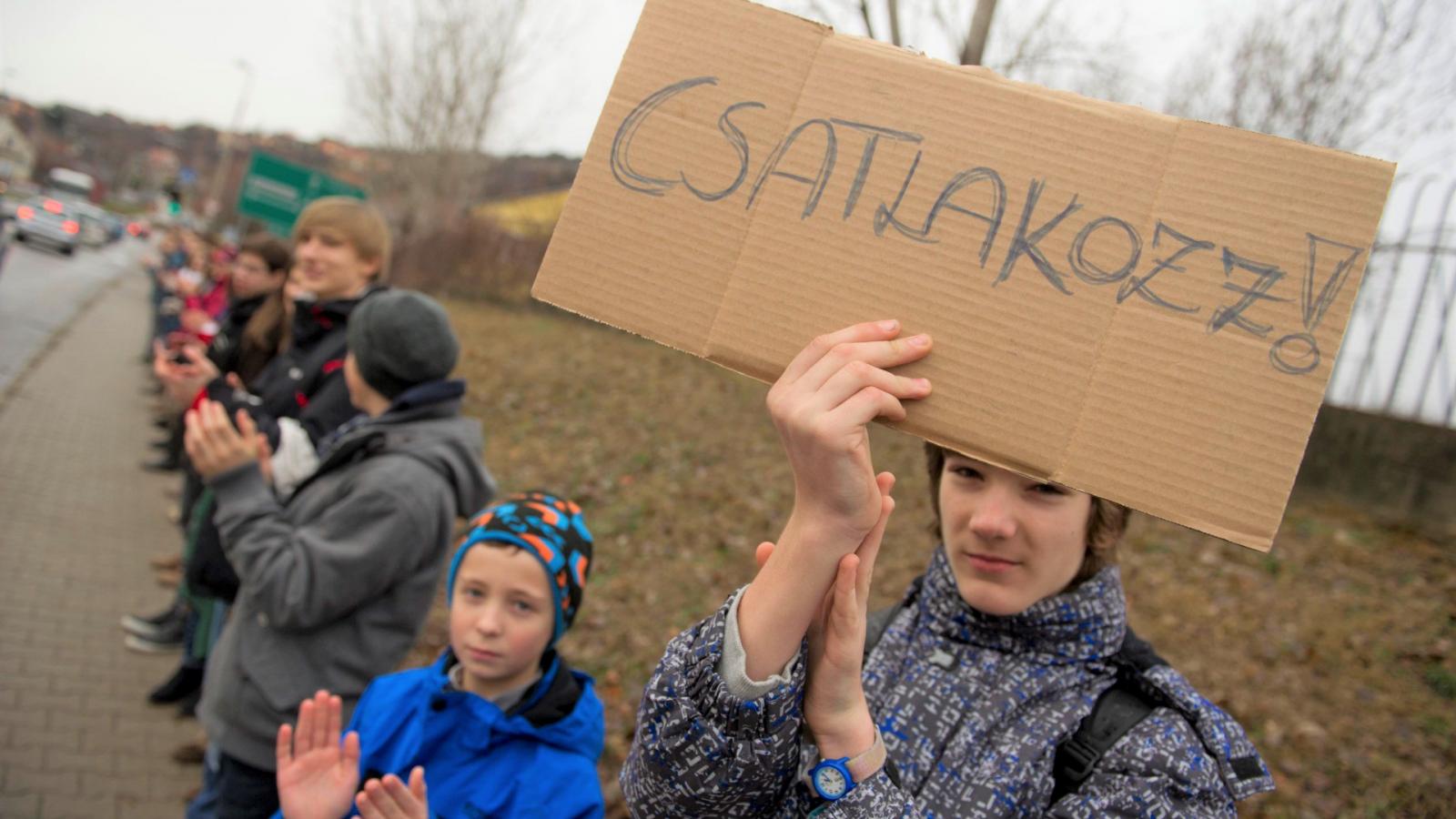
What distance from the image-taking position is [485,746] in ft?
7.71

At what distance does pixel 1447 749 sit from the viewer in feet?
14.2

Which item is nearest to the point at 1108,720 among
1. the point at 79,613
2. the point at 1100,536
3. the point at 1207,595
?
the point at 1100,536

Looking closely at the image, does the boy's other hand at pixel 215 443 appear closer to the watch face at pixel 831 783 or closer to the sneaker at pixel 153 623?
the watch face at pixel 831 783

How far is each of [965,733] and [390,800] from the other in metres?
1.12

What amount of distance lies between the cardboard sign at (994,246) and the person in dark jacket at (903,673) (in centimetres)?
11

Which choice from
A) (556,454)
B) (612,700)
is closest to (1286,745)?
(612,700)

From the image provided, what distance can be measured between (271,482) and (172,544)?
5.08 metres

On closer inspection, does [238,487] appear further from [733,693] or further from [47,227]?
[47,227]

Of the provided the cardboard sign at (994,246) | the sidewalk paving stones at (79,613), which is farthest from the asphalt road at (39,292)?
the cardboard sign at (994,246)

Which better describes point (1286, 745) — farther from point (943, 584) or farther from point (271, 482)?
point (271, 482)

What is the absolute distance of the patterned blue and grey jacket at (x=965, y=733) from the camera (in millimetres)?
1342

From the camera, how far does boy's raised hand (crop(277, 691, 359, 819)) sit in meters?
2.09

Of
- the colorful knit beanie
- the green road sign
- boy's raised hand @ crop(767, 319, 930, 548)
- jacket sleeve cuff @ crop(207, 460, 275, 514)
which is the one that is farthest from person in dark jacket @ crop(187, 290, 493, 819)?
the green road sign

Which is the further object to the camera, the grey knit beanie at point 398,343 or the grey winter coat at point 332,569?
the grey knit beanie at point 398,343
